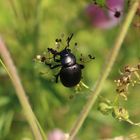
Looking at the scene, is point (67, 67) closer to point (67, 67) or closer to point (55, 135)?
point (67, 67)

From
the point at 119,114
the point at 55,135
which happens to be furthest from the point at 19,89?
the point at 55,135

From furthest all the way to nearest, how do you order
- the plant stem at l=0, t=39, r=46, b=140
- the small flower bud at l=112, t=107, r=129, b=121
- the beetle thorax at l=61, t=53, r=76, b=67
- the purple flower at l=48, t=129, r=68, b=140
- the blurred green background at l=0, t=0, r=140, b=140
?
the blurred green background at l=0, t=0, r=140, b=140, the purple flower at l=48, t=129, r=68, b=140, the beetle thorax at l=61, t=53, r=76, b=67, the small flower bud at l=112, t=107, r=129, b=121, the plant stem at l=0, t=39, r=46, b=140

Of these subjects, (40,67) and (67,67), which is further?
(40,67)

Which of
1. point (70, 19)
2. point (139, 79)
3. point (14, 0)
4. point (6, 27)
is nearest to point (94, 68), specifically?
point (70, 19)

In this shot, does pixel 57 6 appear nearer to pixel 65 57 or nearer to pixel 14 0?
pixel 14 0

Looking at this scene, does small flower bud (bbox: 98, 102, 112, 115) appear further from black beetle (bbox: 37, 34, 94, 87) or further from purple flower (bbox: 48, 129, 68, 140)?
purple flower (bbox: 48, 129, 68, 140)

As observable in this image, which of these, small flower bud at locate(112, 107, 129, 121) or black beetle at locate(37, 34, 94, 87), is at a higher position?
black beetle at locate(37, 34, 94, 87)

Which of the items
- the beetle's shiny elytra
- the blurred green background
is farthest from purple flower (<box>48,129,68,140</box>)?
the beetle's shiny elytra
